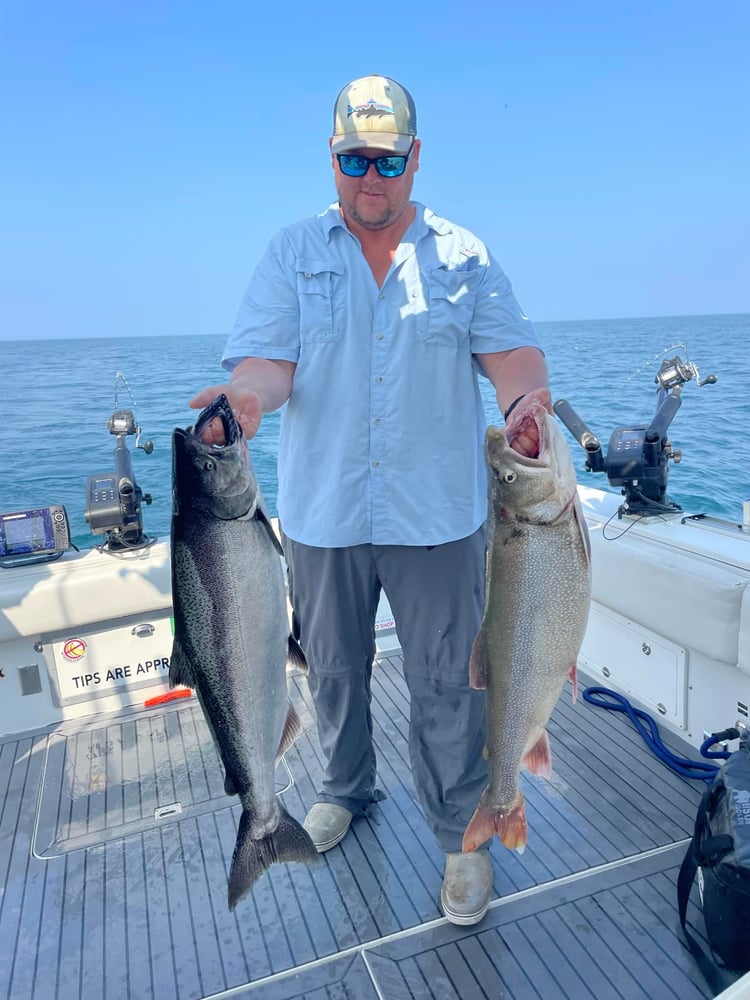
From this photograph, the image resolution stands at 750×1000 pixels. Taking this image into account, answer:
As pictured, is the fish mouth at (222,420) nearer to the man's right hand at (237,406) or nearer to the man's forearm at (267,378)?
the man's right hand at (237,406)

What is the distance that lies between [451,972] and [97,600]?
109 inches

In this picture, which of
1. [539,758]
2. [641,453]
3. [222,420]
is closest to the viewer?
[222,420]

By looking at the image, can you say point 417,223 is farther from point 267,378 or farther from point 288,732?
point 288,732

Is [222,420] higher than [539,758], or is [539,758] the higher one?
[222,420]

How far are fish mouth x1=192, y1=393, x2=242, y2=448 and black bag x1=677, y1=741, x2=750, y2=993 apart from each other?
2.03 m

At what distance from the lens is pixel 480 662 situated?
2.10m

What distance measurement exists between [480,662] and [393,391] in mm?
991

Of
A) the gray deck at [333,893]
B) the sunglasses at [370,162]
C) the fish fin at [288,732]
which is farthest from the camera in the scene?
the gray deck at [333,893]

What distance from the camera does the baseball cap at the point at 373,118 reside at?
7.97 ft

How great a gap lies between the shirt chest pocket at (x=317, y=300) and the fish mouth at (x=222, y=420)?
77 cm

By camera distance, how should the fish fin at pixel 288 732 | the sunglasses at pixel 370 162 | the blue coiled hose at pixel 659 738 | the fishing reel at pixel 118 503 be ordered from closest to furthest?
the fish fin at pixel 288 732, the sunglasses at pixel 370 162, the blue coiled hose at pixel 659 738, the fishing reel at pixel 118 503

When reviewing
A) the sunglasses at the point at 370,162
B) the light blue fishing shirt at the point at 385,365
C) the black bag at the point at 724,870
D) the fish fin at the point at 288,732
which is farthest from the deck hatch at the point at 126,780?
the sunglasses at the point at 370,162

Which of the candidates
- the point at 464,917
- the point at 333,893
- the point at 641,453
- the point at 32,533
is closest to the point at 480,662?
the point at 464,917

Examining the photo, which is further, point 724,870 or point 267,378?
point 267,378
